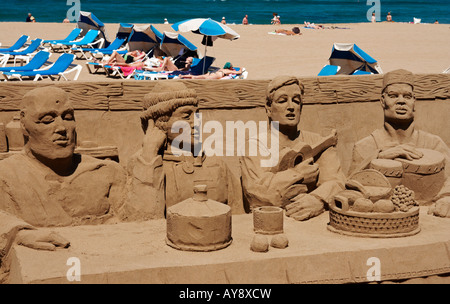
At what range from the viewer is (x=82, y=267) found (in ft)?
20.2

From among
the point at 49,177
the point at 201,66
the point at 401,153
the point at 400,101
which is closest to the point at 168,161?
the point at 49,177

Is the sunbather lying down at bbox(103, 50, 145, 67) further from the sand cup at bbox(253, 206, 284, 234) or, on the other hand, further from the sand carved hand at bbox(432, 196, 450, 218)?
the sand cup at bbox(253, 206, 284, 234)

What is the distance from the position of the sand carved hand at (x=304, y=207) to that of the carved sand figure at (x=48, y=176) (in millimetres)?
1847

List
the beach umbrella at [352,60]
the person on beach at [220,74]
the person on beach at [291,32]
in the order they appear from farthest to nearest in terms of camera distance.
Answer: the person on beach at [291,32], the person on beach at [220,74], the beach umbrella at [352,60]

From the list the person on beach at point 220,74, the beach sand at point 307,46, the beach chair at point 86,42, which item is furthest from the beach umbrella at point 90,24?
the person on beach at point 220,74

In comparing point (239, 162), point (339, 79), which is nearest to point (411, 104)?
point (339, 79)

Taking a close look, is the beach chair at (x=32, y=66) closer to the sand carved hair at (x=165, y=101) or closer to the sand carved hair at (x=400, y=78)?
the sand carved hair at (x=165, y=101)

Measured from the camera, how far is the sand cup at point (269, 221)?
702 centimetres

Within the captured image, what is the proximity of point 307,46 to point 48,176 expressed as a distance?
70.4 ft

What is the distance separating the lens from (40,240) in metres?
6.54

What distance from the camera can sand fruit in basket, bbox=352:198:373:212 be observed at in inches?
275

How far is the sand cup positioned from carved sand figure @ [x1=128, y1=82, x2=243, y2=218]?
76 cm

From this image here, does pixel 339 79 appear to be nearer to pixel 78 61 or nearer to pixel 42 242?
pixel 42 242

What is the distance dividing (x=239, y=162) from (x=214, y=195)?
2.52ft
